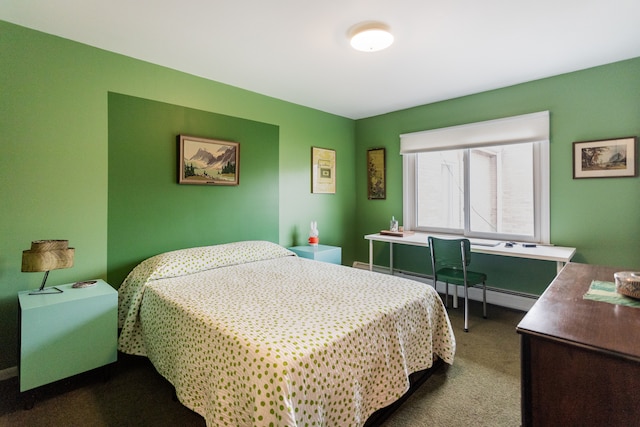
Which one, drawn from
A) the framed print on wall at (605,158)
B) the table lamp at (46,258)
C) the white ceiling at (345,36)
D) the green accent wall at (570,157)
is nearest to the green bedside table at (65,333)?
the table lamp at (46,258)

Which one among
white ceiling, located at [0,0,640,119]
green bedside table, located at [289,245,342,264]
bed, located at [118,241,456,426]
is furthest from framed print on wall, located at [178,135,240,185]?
green bedside table, located at [289,245,342,264]

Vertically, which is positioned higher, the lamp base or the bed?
the lamp base

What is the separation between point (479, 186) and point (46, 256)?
4132mm

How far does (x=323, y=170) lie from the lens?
14.1ft

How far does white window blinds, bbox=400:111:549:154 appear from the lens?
3.19m

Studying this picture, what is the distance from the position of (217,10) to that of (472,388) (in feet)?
9.65

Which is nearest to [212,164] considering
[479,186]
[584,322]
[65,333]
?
[65,333]

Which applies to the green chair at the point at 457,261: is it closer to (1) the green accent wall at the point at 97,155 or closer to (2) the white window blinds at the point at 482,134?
(2) the white window blinds at the point at 482,134

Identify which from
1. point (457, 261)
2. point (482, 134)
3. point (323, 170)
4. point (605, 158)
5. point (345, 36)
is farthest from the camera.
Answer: point (323, 170)

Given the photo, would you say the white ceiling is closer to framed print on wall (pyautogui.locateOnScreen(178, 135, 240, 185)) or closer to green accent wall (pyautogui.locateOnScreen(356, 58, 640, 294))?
green accent wall (pyautogui.locateOnScreen(356, 58, 640, 294))

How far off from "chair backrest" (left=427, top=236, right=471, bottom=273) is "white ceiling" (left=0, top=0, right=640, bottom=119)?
163 cm

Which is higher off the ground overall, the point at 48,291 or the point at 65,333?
the point at 48,291

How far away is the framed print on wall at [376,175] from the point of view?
4484 millimetres

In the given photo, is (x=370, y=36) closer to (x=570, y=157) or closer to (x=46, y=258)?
(x=570, y=157)
